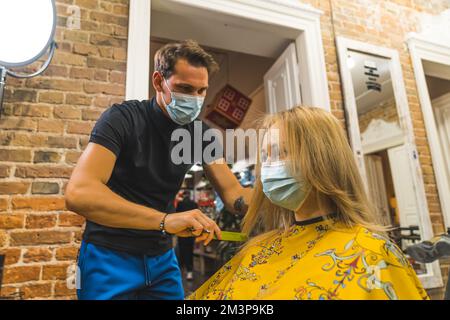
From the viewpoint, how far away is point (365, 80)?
8.03 ft

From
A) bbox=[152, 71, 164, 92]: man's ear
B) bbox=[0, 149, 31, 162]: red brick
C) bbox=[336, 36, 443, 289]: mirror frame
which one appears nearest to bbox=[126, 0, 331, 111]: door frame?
bbox=[336, 36, 443, 289]: mirror frame

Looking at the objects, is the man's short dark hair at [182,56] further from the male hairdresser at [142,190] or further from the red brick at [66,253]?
the red brick at [66,253]

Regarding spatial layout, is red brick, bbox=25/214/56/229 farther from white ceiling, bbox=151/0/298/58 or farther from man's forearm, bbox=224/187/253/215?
white ceiling, bbox=151/0/298/58

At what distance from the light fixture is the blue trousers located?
2.77ft

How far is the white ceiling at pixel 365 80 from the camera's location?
2.37m

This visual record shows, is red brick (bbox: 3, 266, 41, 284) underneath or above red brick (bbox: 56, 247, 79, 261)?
underneath

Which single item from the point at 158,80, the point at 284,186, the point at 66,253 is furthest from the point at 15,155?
the point at 284,186

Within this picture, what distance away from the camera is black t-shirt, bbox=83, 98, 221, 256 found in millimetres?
1173

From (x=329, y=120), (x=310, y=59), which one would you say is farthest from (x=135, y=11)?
(x=329, y=120)

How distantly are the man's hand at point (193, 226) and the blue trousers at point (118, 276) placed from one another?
0.32 metres

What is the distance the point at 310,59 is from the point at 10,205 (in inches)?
81.5

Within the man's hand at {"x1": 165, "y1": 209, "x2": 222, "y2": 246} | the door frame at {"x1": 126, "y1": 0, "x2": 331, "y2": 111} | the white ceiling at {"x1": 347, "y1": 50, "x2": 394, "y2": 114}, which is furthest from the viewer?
the white ceiling at {"x1": 347, "y1": 50, "x2": 394, "y2": 114}

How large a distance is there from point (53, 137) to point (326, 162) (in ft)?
4.42

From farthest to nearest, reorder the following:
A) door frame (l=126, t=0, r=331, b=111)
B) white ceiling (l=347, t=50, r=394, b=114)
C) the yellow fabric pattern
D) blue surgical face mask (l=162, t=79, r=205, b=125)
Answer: white ceiling (l=347, t=50, r=394, b=114) → door frame (l=126, t=0, r=331, b=111) → blue surgical face mask (l=162, t=79, r=205, b=125) → the yellow fabric pattern
